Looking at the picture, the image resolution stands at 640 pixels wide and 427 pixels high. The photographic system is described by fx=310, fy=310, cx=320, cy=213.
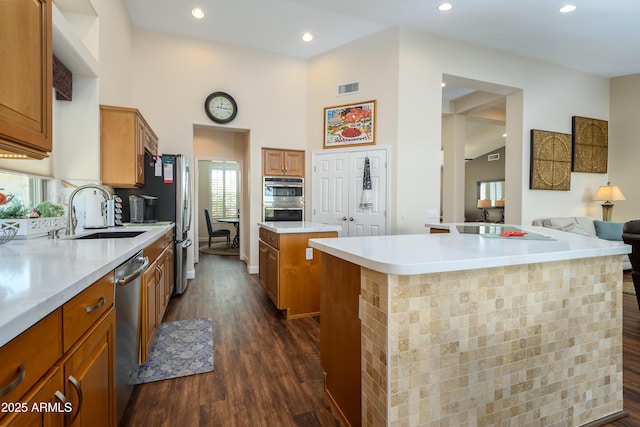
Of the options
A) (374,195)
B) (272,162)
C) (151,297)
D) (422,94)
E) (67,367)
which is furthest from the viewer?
(272,162)

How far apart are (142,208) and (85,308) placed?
9.15 ft

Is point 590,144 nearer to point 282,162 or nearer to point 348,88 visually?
point 348,88

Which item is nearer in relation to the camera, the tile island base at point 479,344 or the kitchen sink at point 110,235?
the tile island base at point 479,344

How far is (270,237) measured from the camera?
342 cm

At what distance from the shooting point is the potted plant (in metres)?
1.79

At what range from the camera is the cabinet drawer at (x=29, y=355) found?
2.06 feet

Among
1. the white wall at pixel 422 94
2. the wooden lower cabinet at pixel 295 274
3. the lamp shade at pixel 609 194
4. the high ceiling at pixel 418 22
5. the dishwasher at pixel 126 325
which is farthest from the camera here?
the lamp shade at pixel 609 194

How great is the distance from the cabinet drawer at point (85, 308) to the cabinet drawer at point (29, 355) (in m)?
0.05

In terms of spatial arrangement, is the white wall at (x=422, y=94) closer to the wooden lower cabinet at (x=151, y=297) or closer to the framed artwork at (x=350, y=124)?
the framed artwork at (x=350, y=124)

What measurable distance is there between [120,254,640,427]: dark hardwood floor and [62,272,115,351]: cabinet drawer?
860 mm

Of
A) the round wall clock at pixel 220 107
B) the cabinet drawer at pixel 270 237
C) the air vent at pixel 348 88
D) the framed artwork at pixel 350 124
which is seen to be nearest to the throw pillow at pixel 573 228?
the framed artwork at pixel 350 124

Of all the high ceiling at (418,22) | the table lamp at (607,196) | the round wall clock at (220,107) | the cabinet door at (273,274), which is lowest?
the cabinet door at (273,274)

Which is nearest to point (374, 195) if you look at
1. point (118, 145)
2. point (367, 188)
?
point (367, 188)

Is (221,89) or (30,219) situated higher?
(221,89)
